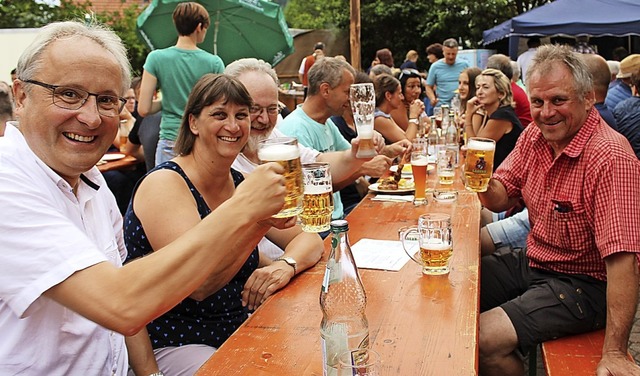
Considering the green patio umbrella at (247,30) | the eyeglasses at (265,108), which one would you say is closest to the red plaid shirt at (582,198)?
the eyeglasses at (265,108)

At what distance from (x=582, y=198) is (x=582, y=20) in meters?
9.21

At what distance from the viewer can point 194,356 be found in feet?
6.44

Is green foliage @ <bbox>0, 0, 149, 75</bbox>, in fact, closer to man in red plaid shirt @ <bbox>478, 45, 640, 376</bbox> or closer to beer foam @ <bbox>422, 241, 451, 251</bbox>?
man in red plaid shirt @ <bbox>478, 45, 640, 376</bbox>

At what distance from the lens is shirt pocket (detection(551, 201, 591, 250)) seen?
2.31 meters

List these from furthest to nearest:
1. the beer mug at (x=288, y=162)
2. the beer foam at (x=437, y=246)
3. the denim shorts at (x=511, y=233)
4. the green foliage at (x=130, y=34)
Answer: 1. the green foliage at (x=130, y=34)
2. the denim shorts at (x=511, y=233)
3. the beer foam at (x=437, y=246)
4. the beer mug at (x=288, y=162)

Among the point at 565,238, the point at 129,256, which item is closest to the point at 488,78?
the point at 565,238

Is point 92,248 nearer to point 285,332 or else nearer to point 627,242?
point 285,332

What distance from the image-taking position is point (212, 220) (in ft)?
3.84

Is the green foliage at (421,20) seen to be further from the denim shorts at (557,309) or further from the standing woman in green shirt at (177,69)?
the denim shorts at (557,309)

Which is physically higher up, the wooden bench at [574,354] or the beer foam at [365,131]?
the beer foam at [365,131]

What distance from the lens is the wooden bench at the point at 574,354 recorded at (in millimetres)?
2049

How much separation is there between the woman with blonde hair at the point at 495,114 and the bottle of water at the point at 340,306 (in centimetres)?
331

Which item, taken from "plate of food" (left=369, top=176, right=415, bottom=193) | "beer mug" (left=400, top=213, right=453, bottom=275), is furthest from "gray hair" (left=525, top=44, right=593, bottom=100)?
"plate of food" (left=369, top=176, right=415, bottom=193)

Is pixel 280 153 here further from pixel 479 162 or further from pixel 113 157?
pixel 113 157
